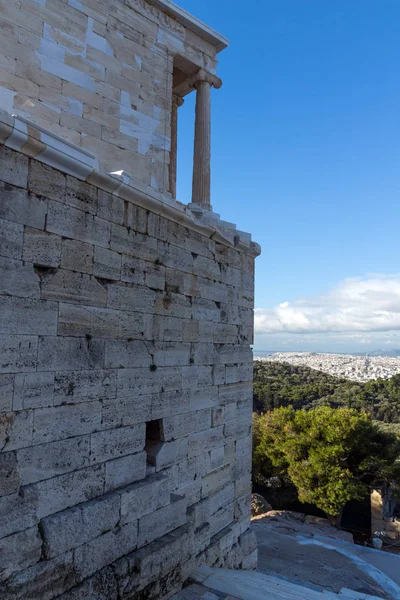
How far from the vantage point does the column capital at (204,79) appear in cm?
859

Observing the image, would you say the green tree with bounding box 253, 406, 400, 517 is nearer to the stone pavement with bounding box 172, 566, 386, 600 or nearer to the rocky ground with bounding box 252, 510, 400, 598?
the rocky ground with bounding box 252, 510, 400, 598

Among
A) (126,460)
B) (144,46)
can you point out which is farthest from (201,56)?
(126,460)

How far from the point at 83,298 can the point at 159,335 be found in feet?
4.42

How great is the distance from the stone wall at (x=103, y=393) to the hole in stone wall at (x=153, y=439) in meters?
0.02

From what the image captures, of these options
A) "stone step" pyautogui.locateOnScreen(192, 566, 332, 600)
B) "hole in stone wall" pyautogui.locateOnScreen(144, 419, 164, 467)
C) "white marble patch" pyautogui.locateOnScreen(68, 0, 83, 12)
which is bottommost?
"stone step" pyautogui.locateOnScreen(192, 566, 332, 600)

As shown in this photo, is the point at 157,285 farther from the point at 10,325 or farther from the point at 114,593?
the point at 114,593

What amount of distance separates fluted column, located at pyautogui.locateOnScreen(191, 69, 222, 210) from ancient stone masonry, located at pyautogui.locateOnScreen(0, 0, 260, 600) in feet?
2.66

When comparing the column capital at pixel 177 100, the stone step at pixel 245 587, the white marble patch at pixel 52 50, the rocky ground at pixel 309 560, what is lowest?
the rocky ground at pixel 309 560

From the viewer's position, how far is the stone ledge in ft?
12.6

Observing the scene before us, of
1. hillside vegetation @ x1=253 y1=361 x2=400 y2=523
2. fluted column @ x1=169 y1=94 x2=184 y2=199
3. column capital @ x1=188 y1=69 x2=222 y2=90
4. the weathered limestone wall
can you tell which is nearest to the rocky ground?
hillside vegetation @ x1=253 y1=361 x2=400 y2=523

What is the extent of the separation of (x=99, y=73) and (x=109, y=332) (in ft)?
14.1

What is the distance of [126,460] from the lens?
194 inches

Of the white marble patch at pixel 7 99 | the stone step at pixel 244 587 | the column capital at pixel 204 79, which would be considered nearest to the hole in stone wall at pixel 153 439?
the stone step at pixel 244 587

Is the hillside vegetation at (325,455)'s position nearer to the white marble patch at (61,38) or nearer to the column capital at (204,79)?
the column capital at (204,79)
